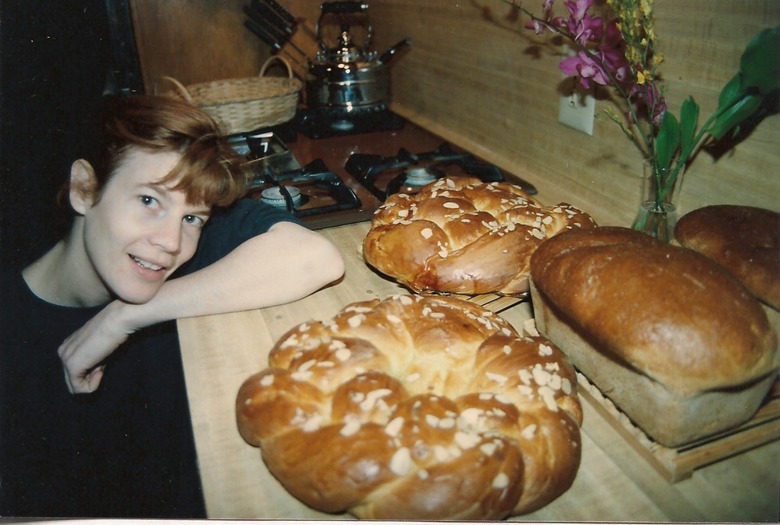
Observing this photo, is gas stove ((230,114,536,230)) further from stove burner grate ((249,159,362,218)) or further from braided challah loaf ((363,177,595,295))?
braided challah loaf ((363,177,595,295))

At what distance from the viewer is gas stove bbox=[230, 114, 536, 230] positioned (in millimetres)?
1205

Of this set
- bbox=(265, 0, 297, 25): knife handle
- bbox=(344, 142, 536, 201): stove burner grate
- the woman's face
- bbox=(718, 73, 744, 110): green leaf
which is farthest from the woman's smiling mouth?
bbox=(265, 0, 297, 25): knife handle

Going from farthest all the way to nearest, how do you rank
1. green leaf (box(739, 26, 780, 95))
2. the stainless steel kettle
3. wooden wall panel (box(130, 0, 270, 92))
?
wooden wall panel (box(130, 0, 270, 92)), the stainless steel kettle, green leaf (box(739, 26, 780, 95))

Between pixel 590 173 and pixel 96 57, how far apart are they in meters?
1.41

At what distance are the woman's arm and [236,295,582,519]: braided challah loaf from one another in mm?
219

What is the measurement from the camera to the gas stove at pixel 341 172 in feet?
3.95

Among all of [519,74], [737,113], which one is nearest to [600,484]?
[737,113]

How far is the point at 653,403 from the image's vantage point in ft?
1.92

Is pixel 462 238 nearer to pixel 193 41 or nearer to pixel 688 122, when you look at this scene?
pixel 688 122

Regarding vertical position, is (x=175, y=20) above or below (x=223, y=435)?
above

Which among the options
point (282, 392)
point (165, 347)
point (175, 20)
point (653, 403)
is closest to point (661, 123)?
point (653, 403)

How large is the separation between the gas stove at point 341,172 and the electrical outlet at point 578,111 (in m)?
0.18

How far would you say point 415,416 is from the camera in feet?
1.81

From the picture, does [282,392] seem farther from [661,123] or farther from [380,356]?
[661,123]
